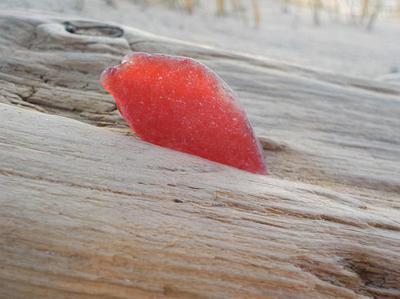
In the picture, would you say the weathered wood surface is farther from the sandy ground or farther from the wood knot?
the sandy ground

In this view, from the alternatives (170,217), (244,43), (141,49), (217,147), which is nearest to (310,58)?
(244,43)

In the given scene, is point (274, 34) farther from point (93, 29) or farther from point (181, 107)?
point (181, 107)

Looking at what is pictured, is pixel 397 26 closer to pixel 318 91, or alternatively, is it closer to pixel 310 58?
pixel 310 58

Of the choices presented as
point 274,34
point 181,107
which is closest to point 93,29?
point 181,107

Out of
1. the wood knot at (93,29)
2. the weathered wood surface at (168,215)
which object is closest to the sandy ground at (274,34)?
the wood knot at (93,29)

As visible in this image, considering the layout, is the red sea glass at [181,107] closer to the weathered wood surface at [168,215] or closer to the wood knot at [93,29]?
the weathered wood surface at [168,215]

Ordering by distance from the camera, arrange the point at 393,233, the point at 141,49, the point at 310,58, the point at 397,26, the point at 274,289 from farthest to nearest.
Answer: the point at 397,26 < the point at 310,58 < the point at 141,49 < the point at 393,233 < the point at 274,289
